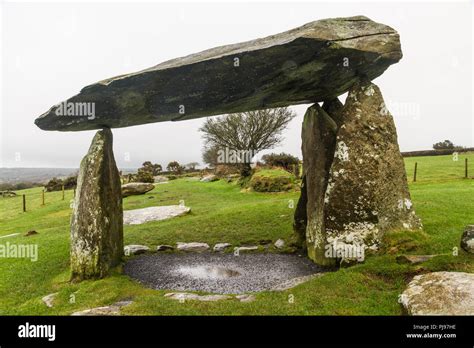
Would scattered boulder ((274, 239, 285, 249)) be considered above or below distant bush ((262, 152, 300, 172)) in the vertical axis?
below

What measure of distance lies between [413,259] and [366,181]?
242cm

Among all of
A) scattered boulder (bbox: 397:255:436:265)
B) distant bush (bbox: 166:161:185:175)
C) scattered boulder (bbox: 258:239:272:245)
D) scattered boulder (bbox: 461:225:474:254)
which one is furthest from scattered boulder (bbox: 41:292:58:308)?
distant bush (bbox: 166:161:185:175)

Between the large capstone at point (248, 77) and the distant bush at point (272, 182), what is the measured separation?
1595 centimetres

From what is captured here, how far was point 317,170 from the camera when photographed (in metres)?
11.5

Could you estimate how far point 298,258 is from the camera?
1191 centimetres

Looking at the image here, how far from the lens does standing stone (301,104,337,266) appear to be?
1098 cm

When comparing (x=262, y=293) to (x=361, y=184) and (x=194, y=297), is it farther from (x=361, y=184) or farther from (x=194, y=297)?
(x=361, y=184)

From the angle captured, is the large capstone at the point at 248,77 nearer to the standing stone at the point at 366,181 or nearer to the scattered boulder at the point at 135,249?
the standing stone at the point at 366,181

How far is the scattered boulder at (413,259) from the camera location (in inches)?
336

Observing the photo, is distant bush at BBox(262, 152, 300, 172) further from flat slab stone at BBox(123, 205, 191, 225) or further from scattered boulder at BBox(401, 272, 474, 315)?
scattered boulder at BBox(401, 272, 474, 315)

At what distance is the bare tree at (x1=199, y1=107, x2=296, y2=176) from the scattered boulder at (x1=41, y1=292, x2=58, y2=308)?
29543 mm

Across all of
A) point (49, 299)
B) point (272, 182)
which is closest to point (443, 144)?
point (272, 182)

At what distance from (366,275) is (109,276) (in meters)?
7.26
